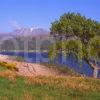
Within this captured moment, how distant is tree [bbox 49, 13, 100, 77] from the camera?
138 feet

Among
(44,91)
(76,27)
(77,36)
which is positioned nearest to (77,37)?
(77,36)

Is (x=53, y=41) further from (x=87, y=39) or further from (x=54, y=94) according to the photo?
(x=54, y=94)

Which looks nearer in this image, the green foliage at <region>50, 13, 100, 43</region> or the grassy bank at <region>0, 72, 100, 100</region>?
the grassy bank at <region>0, 72, 100, 100</region>

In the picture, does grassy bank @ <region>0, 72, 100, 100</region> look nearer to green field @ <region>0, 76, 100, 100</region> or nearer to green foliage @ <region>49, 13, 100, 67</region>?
green field @ <region>0, 76, 100, 100</region>

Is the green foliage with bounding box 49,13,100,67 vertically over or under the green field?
over

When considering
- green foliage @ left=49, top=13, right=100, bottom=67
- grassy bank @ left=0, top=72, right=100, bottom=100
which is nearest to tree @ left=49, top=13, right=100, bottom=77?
green foliage @ left=49, top=13, right=100, bottom=67

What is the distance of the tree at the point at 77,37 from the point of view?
42.0m

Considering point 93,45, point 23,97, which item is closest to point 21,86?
point 23,97

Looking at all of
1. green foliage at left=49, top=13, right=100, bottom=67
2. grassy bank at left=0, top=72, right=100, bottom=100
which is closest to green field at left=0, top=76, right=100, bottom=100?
grassy bank at left=0, top=72, right=100, bottom=100

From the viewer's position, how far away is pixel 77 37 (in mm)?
43031

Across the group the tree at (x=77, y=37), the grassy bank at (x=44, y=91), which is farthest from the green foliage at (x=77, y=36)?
the grassy bank at (x=44, y=91)

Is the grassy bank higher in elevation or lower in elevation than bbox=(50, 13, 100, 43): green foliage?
lower

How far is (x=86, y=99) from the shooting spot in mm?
18219

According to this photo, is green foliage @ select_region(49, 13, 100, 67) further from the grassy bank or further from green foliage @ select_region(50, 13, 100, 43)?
the grassy bank
